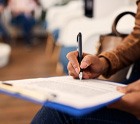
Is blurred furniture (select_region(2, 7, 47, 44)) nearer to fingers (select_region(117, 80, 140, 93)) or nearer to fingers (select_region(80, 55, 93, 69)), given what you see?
fingers (select_region(80, 55, 93, 69))

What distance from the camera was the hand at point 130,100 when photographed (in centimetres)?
64

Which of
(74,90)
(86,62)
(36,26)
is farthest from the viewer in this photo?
(36,26)

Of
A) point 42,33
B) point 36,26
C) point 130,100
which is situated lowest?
point 42,33

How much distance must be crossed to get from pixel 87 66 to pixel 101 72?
0.25 ft

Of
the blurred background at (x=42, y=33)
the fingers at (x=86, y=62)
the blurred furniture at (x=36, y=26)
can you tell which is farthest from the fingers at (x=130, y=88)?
the blurred furniture at (x=36, y=26)

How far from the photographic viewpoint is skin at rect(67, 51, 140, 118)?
25.5 inches

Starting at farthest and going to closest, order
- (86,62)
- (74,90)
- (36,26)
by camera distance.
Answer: (36,26), (86,62), (74,90)

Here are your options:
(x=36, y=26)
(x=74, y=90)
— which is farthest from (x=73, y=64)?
(x=36, y=26)

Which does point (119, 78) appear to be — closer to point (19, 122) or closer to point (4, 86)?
point (4, 86)

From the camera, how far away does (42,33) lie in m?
4.89

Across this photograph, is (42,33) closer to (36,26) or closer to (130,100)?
(36,26)

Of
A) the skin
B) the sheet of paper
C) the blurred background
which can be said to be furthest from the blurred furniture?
the sheet of paper

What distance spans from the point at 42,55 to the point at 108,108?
3.14 m

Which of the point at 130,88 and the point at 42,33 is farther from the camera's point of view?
the point at 42,33
